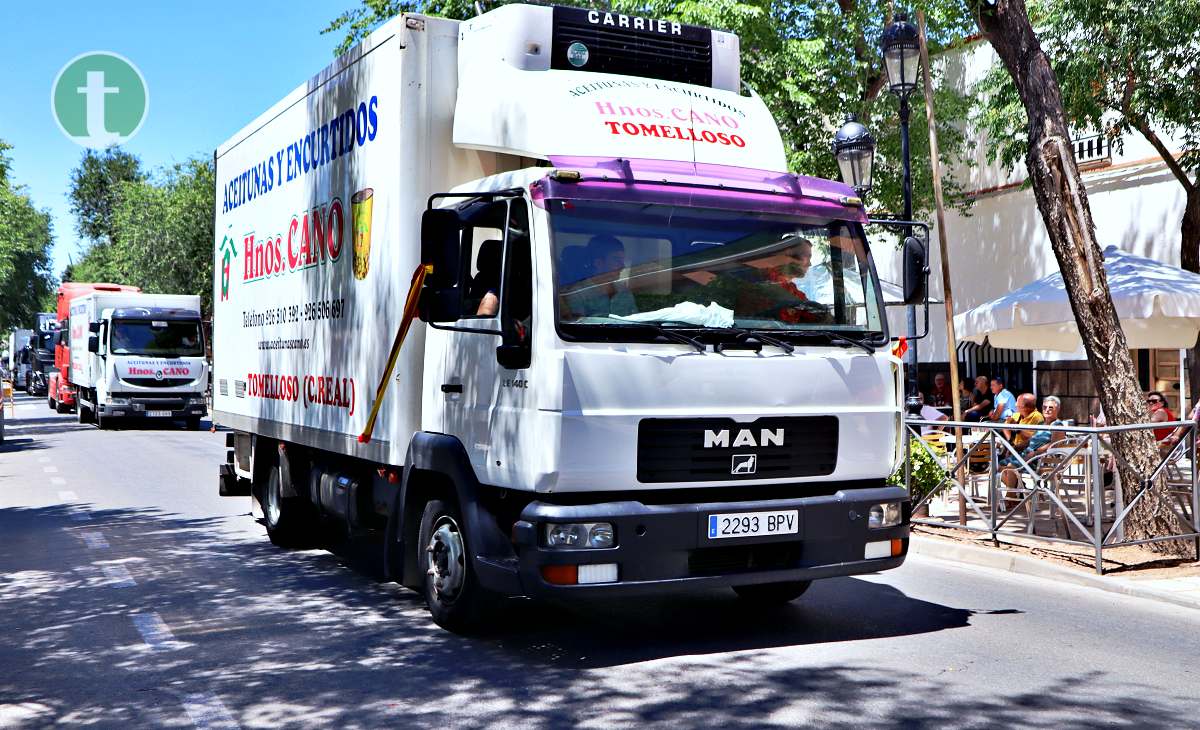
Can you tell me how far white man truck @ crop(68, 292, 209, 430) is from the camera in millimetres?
27453

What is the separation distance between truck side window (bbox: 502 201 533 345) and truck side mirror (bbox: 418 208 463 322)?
28 centimetres

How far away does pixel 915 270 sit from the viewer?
7.12 m

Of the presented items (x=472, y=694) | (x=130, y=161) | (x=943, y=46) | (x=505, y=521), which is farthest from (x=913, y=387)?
(x=130, y=161)

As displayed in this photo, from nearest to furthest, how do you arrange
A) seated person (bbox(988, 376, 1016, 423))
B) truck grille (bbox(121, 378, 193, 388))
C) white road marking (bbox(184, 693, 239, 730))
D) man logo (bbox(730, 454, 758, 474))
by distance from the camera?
white road marking (bbox(184, 693, 239, 730))
man logo (bbox(730, 454, 758, 474))
seated person (bbox(988, 376, 1016, 423))
truck grille (bbox(121, 378, 193, 388))

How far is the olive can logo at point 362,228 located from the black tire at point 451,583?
1601mm

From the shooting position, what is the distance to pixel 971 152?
23.5m

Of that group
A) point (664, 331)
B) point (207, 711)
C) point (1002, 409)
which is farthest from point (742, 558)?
point (1002, 409)

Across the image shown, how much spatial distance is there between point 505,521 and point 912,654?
7.25 feet

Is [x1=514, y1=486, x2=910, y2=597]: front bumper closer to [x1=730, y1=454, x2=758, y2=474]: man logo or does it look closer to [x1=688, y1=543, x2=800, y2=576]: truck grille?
[x1=688, y1=543, x2=800, y2=576]: truck grille

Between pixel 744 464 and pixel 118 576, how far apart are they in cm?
512

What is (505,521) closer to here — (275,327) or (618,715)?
(618,715)

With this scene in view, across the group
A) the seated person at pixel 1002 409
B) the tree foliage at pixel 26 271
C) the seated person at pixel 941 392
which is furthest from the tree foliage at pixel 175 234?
the seated person at pixel 1002 409

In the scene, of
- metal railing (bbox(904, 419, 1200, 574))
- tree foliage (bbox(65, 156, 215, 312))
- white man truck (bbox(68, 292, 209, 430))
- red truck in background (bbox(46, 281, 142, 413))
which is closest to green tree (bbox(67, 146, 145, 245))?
tree foliage (bbox(65, 156, 215, 312))

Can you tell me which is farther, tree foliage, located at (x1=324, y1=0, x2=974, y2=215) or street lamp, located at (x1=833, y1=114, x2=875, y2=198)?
tree foliage, located at (x1=324, y1=0, x2=974, y2=215)
